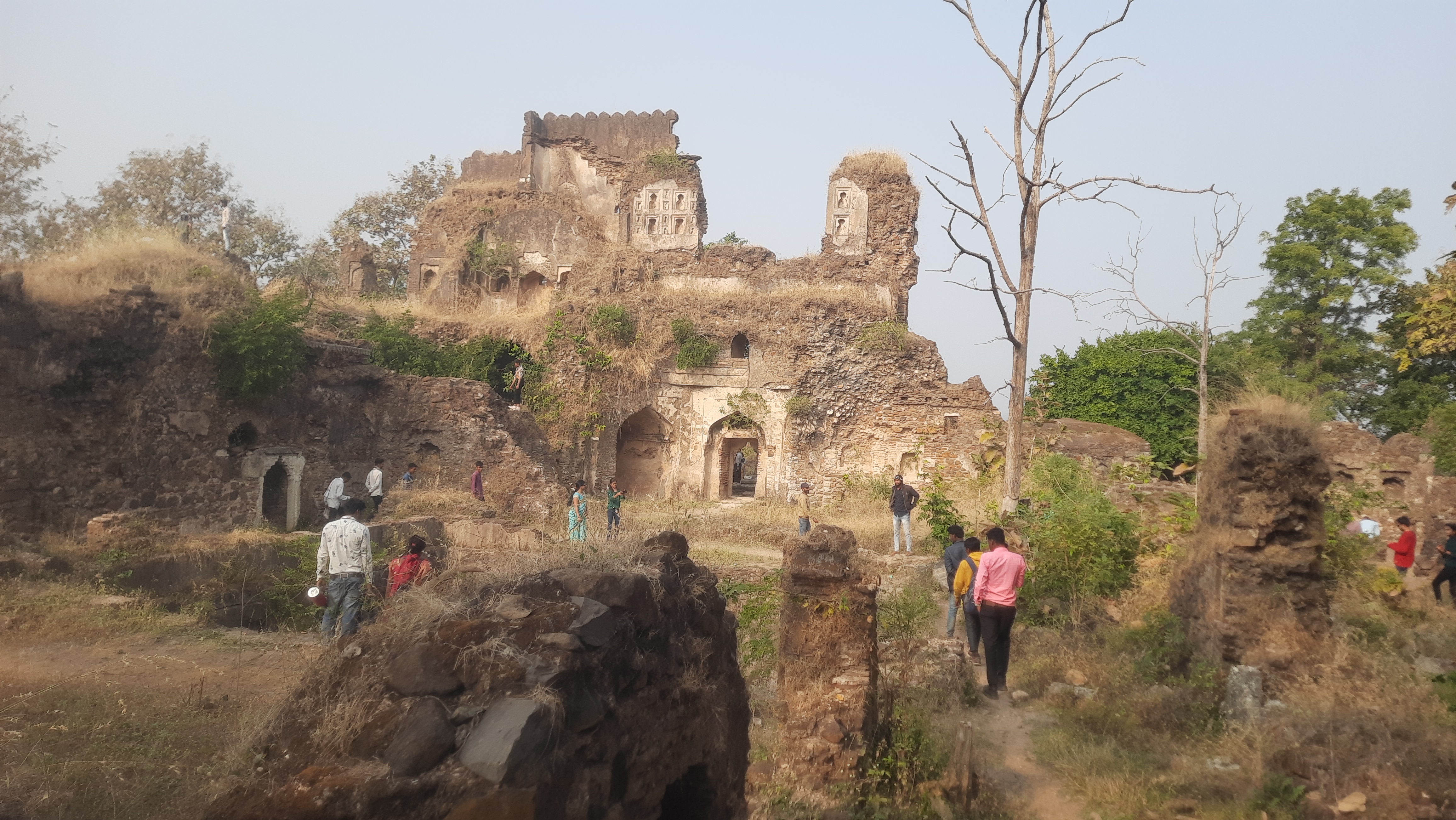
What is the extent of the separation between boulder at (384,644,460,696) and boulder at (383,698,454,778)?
83 mm

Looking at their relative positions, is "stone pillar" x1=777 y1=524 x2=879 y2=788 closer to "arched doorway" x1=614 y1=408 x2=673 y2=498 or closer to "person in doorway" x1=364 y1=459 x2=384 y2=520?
"person in doorway" x1=364 y1=459 x2=384 y2=520

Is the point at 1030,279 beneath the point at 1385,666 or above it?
above

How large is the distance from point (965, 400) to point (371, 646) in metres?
19.0

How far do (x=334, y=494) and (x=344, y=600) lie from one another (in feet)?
22.5

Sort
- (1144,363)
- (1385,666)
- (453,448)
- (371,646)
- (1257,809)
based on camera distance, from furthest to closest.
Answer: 1. (1144,363)
2. (453,448)
3. (1385,666)
4. (1257,809)
5. (371,646)

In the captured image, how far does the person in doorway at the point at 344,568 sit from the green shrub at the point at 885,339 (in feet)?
50.4

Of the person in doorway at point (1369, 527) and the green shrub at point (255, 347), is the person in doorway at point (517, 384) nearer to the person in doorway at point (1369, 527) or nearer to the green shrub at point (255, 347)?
the green shrub at point (255, 347)

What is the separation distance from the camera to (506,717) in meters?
2.87

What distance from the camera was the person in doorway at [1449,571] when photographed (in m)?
9.69

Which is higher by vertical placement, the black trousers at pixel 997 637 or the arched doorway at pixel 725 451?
the arched doorway at pixel 725 451

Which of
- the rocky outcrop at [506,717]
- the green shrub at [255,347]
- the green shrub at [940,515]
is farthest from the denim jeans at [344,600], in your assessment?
the green shrub at [255,347]

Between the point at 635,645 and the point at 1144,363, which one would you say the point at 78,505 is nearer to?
the point at 635,645

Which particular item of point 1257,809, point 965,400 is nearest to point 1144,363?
point 965,400

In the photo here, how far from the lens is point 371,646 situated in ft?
10.2
